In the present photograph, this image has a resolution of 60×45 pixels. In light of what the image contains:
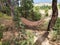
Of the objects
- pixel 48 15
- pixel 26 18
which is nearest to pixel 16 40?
pixel 26 18

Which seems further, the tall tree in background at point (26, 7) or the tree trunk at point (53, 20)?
the tall tree in background at point (26, 7)

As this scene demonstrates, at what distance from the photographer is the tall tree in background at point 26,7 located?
6.85 m

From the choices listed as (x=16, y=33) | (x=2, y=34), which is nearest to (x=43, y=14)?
(x=2, y=34)

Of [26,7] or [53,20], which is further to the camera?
[26,7]

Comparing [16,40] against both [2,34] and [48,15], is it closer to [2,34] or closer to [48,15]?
[2,34]

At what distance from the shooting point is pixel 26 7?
7023 millimetres

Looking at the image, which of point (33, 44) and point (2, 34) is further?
point (2, 34)

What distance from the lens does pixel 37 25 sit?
6.39 metres

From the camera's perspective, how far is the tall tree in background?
6.85 metres

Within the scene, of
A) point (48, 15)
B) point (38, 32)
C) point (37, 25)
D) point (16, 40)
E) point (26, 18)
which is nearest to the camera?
point (16, 40)

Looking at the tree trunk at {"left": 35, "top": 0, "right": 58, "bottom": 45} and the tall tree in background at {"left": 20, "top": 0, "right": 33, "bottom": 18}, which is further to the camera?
the tall tree in background at {"left": 20, "top": 0, "right": 33, "bottom": 18}

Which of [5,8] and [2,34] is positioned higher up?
[5,8]

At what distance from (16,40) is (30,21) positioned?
7.73ft

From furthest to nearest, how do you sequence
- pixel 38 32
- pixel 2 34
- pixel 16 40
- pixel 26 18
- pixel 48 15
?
pixel 48 15 → pixel 26 18 → pixel 38 32 → pixel 2 34 → pixel 16 40
